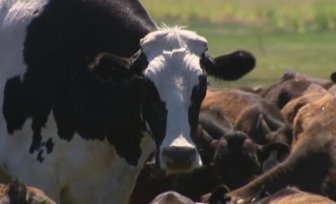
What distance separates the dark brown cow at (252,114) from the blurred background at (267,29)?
15.5 metres

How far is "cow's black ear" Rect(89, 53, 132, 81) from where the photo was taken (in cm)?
1310

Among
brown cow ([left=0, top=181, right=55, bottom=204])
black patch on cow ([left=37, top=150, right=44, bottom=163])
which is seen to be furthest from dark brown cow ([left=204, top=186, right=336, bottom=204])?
brown cow ([left=0, top=181, right=55, bottom=204])

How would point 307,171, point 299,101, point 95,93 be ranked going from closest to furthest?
point 95,93 < point 307,171 < point 299,101

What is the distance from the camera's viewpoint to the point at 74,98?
13672 mm

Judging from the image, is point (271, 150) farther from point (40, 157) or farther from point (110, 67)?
point (110, 67)

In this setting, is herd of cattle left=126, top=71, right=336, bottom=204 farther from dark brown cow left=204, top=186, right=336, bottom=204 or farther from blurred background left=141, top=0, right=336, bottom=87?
blurred background left=141, top=0, right=336, bottom=87

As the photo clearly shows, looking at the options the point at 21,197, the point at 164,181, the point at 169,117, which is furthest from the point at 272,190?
the point at 21,197

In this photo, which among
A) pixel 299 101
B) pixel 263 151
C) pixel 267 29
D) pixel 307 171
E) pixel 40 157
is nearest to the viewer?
pixel 40 157

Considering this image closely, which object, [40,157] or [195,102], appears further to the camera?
[40,157]

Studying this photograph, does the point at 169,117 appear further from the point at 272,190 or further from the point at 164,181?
the point at 164,181

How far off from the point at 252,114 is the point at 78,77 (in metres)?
7.97

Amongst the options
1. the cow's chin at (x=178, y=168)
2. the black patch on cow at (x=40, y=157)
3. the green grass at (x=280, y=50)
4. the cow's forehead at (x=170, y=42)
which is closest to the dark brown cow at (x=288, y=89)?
the black patch on cow at (x=40, y=157)

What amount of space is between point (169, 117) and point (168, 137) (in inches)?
7.3

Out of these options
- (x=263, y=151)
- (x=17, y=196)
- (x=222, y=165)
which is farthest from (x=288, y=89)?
(x=17, y=196)
